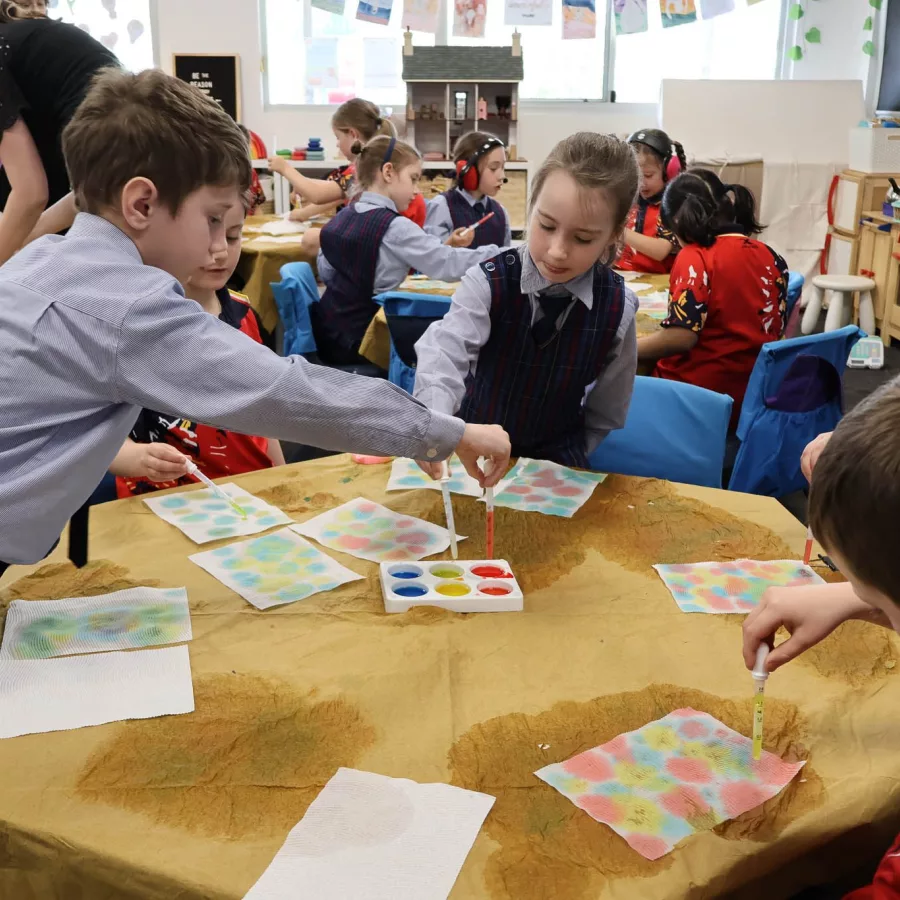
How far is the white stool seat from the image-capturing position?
5504 mm

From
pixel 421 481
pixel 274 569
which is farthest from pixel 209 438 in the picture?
pixel 274 569

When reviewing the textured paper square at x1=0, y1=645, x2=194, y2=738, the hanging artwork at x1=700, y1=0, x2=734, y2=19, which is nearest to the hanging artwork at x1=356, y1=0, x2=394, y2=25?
the hanging artwork at x1=700, y1=0, x2=734, y2=19

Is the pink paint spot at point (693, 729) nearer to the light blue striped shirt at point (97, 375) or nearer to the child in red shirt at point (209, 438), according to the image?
the light blue striped shirt at point (97, 375)

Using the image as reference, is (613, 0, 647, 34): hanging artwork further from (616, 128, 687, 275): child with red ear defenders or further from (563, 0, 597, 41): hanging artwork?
(616, 128, 687, 275): child with red ear defenders

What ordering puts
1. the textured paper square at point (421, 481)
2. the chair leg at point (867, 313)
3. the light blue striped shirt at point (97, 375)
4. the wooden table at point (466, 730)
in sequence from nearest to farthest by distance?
the wooden table at point (466, 730) → the light blue striped shirt at point (97, 375) → the textured paper square at point (421, 481) → the chair leg at point (867, 313)

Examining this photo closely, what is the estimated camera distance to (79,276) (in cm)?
103

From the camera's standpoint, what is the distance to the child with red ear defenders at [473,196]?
14.4 ft

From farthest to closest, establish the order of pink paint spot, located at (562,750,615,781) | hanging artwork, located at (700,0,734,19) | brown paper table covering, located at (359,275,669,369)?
hanging artwork, located at (700,0,734,19) → brown paper table covering, located at (359,275,669,369) → pink paint spot, located at (562,750,615,781)

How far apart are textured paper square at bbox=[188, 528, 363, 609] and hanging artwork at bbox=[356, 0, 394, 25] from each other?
622 centimetres

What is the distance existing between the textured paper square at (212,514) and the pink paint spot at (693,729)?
722 mm

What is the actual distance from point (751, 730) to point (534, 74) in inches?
267


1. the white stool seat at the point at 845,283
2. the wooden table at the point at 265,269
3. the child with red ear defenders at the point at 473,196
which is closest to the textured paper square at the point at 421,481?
the wooden table at the point at 265,269

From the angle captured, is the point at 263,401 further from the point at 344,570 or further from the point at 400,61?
the point at 400,61

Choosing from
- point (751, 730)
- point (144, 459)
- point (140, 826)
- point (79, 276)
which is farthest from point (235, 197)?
point (751, 730)
